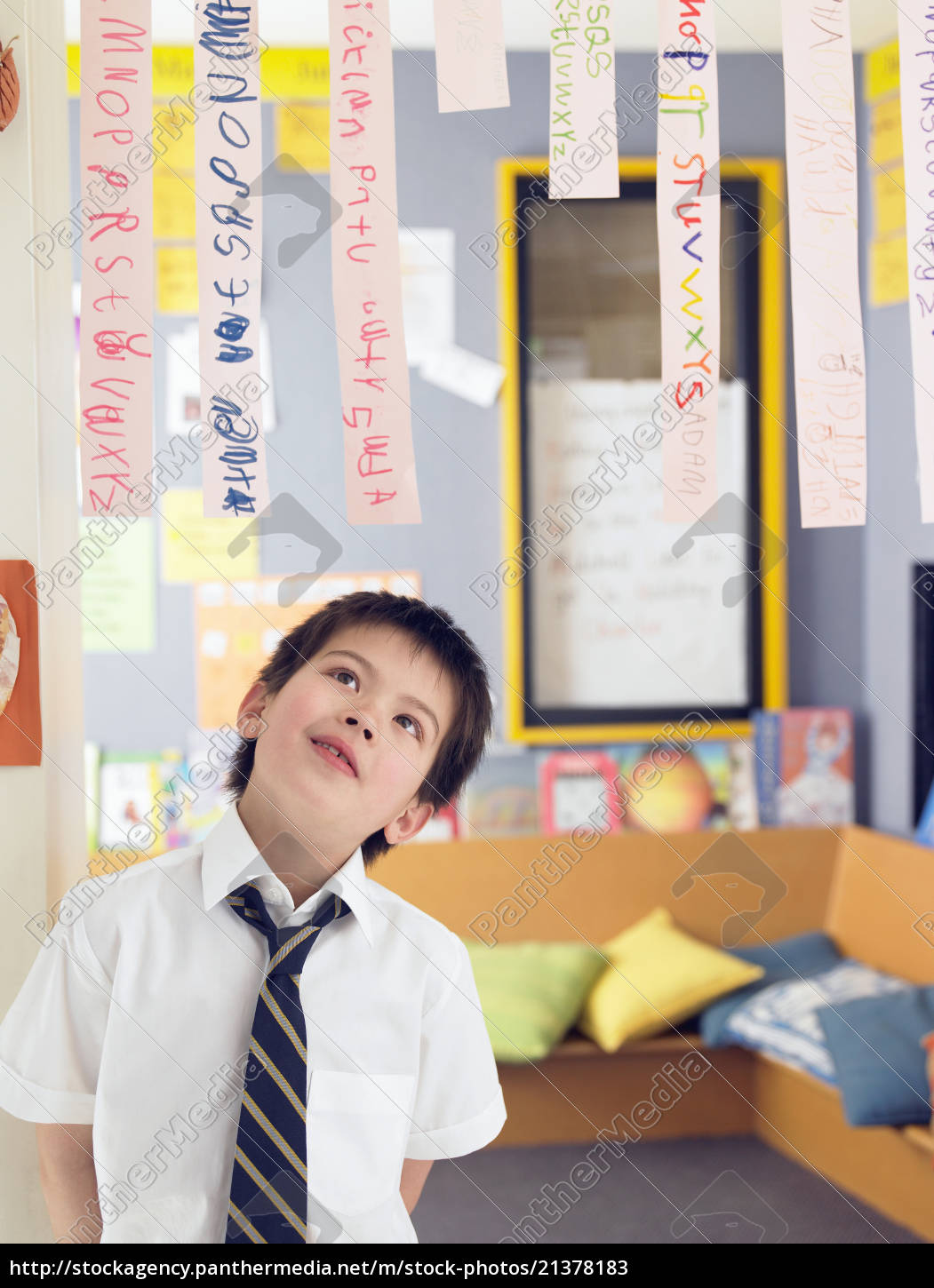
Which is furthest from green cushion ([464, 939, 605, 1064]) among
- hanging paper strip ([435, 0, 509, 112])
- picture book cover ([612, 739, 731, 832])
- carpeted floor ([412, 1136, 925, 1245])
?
hanging paper strip ([435, 0, 509, 112])

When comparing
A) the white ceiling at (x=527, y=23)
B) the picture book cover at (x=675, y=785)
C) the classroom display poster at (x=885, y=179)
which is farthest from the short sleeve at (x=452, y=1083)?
the classroom display poster at (x=885, y=179)

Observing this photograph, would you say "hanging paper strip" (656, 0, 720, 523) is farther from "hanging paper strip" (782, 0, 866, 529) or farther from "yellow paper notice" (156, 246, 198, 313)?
"yellow paper notice" (156, 246, 198, 313)

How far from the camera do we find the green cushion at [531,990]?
171 centimetres

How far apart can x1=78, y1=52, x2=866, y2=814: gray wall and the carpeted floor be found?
88 cm

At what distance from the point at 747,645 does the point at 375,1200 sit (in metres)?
1.58

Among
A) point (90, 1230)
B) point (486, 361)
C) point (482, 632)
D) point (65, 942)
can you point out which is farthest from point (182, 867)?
point (486, 361)

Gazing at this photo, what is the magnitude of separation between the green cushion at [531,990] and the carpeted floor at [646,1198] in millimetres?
179

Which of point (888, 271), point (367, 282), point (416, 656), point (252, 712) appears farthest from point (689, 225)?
point (888, 271)

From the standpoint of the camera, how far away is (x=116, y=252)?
761 millimetres

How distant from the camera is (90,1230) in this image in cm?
73

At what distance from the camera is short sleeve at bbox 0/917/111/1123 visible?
706mm

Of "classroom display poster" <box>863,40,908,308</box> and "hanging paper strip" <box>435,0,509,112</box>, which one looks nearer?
"hanging paper strip" <box>435,0,509,112</box>

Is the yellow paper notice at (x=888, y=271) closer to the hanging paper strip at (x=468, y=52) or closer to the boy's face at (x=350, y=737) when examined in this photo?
the hanging paper strip at (x=468, y=52)

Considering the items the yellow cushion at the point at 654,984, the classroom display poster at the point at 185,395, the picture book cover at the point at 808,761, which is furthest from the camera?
the picture book cover at the point at 808,761
